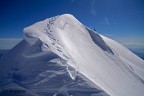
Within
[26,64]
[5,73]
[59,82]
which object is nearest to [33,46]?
[26,64]

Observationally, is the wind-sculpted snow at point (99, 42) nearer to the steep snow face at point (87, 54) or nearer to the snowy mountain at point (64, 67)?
the steep snow face at point (87, 54)

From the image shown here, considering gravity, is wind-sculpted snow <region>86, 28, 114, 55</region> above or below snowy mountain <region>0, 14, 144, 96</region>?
above

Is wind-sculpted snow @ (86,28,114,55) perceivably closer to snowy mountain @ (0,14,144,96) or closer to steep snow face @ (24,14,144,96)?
steep snow face @ (24,14,144,96)

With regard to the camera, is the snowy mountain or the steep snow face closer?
the snowy mountain

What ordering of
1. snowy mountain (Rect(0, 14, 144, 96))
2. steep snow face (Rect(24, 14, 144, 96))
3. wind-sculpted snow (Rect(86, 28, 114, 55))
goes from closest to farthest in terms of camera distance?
snowy mountain (Rect(0, 14, 144, 96)), steep snow face (Rect(24, 14, 144, 96)), wind-sculpted snow (Rect(86, 28, 114, 55))

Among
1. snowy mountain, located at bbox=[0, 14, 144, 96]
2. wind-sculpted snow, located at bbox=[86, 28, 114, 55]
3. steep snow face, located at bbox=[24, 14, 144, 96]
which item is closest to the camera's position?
snowy mountain, located at bbox=[0, 14, 144, 96]

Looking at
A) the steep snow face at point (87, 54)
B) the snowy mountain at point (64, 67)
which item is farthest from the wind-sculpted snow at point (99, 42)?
the snowy mountain at point (64, 67)

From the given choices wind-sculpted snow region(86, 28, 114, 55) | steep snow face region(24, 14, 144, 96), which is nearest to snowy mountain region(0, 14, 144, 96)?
steep snow face region(24, 14, 144, 96)

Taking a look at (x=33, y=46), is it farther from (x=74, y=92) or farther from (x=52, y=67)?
(x=74, y=92)

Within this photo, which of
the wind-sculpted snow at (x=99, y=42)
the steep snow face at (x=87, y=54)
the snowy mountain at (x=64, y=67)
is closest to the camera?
the snowy mountain at (x=64, y=67)

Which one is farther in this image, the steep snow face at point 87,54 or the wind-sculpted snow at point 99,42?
the wind-sculpted snow at point 99,42
